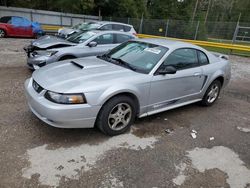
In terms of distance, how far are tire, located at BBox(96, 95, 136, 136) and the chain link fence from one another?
16584 mm

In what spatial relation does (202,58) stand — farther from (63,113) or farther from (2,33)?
(2,33)

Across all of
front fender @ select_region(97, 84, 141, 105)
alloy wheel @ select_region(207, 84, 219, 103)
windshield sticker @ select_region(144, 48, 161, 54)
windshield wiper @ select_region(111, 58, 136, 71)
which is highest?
windshield sticker @ select_region(144, 48, 161, 54)

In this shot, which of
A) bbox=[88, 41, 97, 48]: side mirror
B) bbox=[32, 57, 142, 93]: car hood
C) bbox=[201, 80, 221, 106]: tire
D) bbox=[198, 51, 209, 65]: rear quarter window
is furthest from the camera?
bbox=[88, 41, 97, 48]: side mirror

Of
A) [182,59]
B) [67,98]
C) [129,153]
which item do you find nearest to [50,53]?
[67,98]

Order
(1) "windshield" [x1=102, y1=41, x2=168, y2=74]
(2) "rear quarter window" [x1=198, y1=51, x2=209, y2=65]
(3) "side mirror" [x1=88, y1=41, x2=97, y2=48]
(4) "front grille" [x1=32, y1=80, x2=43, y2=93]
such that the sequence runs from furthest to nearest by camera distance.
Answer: (3) "side mirror" [x1=88, y1=41, x2=97, y2=48], (2) "rear quarter window" [x1=198, y1=51, x2=209, y2=65], (1) "windshield" [x1=102, y1=41, x2=168, y2=74], (4) "front grille" [x1=32, y1=80, x2=43, y2=93]

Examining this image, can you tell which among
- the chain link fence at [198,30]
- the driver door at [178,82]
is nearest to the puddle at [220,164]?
the driver door at [178,82]

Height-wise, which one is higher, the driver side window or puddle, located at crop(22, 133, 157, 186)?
the driver side window

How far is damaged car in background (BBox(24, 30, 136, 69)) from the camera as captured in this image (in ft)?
Answer: 19.6

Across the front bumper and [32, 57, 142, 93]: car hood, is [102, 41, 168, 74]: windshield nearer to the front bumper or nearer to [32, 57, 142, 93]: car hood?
[32, 57, 142, 93]: car hood

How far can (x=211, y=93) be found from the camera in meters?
4.98

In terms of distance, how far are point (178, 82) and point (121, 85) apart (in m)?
1.29

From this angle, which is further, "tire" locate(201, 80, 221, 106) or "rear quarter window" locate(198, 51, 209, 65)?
"tire" locate(201, 80, 221, 106)

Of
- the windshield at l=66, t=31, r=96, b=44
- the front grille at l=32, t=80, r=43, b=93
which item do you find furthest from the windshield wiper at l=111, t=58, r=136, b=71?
the windshield at l=66, t=31, r=96, b=44

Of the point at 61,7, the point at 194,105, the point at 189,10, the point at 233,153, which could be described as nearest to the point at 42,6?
the point at 61,7
